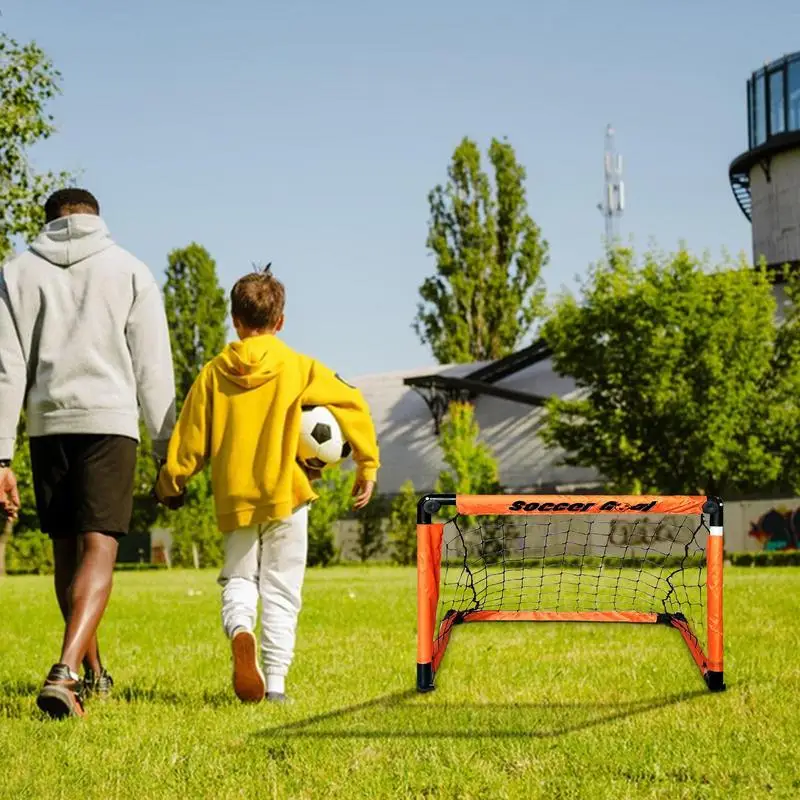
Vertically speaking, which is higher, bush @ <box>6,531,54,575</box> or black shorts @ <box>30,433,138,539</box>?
black shorts @ <box>30,433,138,539</box>

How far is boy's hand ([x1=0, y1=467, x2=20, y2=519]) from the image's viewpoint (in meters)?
6.12

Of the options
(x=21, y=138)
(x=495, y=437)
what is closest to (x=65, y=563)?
(x=21, y=138)

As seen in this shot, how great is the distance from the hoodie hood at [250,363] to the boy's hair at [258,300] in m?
0.15

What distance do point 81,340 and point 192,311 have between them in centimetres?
5072

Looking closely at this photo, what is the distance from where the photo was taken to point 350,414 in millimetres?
6449

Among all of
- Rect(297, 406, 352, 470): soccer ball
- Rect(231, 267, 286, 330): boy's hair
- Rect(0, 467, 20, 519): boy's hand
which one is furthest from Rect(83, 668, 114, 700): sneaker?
Rect(231, 267, 286, 330): boy's hair

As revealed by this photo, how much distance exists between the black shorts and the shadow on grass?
1.37m

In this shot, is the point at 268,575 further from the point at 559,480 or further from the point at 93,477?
the point at 559,480

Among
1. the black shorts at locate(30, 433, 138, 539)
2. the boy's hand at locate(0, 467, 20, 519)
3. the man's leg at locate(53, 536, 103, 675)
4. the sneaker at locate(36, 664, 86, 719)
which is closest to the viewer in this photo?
the sneaker at locate(36, 664, 86, 719)

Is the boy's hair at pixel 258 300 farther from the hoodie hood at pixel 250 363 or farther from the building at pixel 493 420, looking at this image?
the building at pixel 493 420

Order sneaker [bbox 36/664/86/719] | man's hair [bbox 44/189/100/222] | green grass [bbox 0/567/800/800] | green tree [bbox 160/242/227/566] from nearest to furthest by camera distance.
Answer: green grass [bbox 0/567/800/800]
sneaker [bbox 36/664/86/719]
man's hair [bbox 44/189/100/222]
green tree [bbox 160/242/227/566]

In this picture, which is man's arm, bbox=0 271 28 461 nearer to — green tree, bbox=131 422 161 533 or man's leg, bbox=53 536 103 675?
man's leg, bbox=53 536 103 675

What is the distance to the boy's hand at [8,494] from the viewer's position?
6.12 m

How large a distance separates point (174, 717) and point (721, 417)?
102 ft
